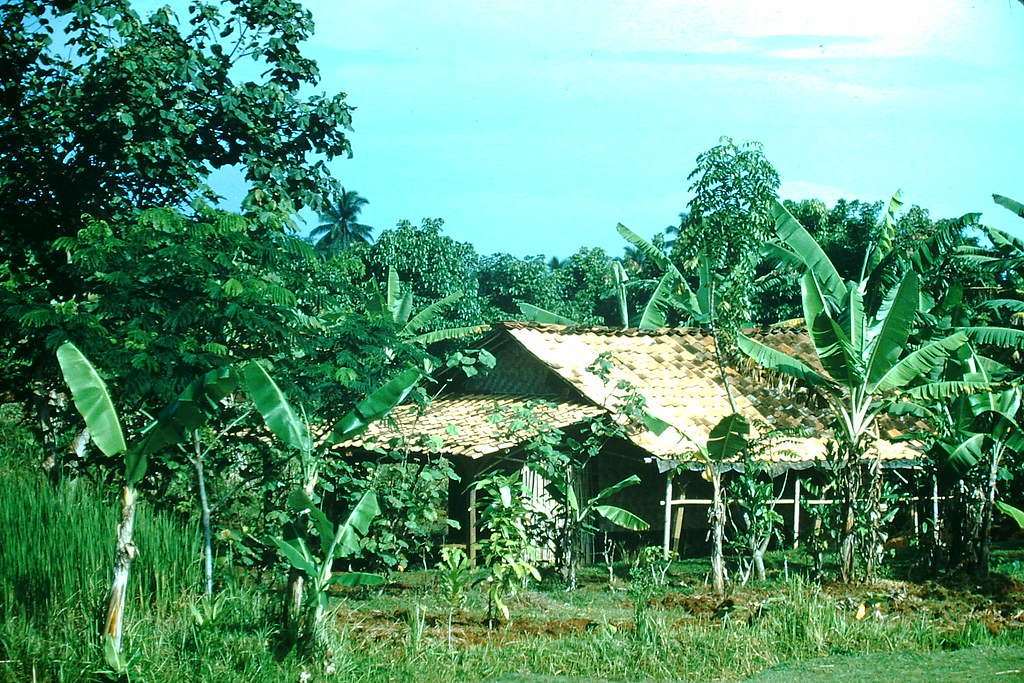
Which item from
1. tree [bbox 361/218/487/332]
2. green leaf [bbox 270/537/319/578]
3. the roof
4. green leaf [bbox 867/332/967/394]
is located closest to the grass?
green leaf [bbox 270/537/319/578]

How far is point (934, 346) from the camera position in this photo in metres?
11.3

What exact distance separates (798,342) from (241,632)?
47.8 feet

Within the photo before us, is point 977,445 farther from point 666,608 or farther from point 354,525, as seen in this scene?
point 354,525

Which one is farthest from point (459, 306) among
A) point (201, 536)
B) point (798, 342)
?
point (201, 536)

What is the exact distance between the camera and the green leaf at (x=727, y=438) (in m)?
11.0

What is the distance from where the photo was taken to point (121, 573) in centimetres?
648

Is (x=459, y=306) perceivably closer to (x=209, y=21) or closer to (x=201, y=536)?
(x=209, y=21)

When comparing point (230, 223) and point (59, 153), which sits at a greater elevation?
point (59, 153)

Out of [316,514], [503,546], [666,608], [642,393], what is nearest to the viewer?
[316,514]

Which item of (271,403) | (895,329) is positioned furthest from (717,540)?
(271,403)

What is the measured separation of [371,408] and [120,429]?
166 cm

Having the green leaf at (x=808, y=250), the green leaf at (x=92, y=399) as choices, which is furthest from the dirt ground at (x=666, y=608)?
the green leaf at (x=808, y=250)

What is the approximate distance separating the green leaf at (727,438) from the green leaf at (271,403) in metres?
5.80

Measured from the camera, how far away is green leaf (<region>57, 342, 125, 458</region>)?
21.2ft
